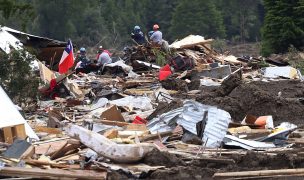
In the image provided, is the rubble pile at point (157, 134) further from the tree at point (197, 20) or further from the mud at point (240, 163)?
the tree at point (197, 20)

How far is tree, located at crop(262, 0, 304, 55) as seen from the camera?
40.3 metres

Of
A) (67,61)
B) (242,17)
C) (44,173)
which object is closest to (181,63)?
Result: (67,61)

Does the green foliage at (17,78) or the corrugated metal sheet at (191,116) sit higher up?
the corrugated metal sheet at (191,116)

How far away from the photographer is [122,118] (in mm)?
15797

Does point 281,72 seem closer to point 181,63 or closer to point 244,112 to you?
point 181,63

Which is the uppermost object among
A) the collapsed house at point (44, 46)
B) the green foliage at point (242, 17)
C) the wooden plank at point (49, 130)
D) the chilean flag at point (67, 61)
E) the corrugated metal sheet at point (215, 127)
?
the corrugated metal sheet at point (215, 127)

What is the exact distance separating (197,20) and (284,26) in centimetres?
3888

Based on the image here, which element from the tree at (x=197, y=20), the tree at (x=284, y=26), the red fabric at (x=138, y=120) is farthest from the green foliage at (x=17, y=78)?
the tree at (x=197, y=20)

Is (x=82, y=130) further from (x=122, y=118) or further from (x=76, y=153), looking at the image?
(x=122, y=118)

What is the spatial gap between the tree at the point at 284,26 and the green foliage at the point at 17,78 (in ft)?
76.4

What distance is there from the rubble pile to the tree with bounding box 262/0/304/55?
19.4m

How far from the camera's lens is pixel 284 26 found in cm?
4078

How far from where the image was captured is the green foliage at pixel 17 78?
61.3 ft

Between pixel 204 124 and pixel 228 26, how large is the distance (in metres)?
73.7
